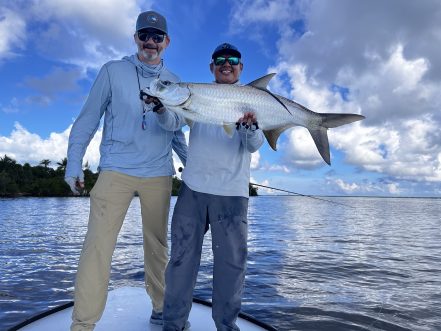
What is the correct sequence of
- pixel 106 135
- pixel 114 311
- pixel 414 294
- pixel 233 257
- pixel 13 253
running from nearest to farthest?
pixel 233 257 < pixel 106 135 < pixel 114 311 < pixel 414 294 < pixel 13 253

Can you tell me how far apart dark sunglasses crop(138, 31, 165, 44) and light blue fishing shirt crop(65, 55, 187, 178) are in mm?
373

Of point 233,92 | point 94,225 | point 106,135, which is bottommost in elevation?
point 94,225

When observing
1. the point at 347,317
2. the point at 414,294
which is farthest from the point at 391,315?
the point at 414,294

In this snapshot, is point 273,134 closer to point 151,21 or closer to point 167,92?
point 167,92

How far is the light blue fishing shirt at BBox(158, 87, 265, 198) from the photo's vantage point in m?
4.16

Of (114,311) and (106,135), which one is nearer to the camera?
(106,135)

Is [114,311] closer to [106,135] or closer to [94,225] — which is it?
[94,225]

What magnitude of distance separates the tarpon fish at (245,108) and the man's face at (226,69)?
0.32 m

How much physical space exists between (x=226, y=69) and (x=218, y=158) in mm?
1032

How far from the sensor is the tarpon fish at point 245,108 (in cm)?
402

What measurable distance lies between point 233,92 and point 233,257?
5.56 feet

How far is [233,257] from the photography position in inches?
161

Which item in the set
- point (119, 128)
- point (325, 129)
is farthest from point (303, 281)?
point (119, 128)

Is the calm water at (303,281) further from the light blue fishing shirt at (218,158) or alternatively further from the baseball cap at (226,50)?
the baseball cap at (226,50)
